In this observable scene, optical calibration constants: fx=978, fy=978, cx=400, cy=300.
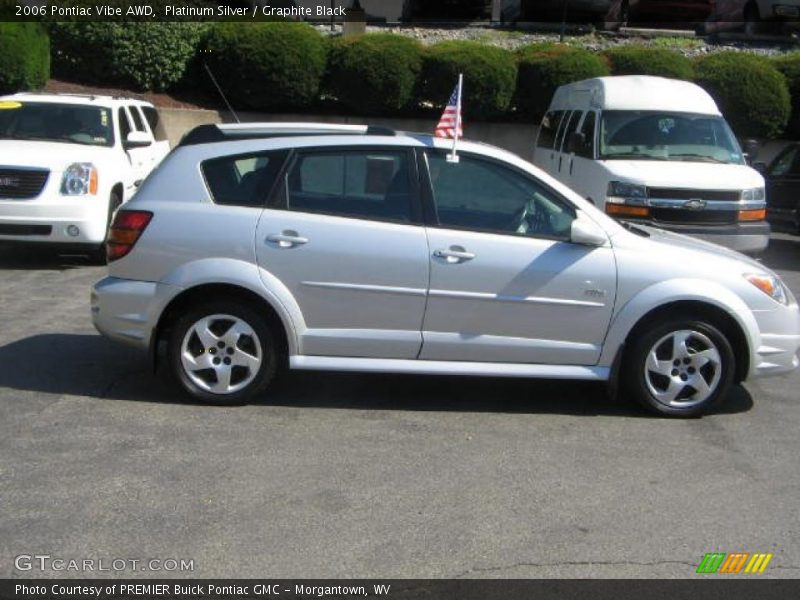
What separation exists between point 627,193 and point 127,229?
635 centimetres

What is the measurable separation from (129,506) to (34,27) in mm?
14909

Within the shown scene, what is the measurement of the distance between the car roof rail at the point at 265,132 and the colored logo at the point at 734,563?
336cm

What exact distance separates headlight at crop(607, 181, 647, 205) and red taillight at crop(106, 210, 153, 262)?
6219mm

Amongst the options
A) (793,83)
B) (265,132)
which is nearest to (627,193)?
(265,132)

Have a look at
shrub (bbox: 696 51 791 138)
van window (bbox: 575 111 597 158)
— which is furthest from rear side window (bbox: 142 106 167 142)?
shrub (bbox: 696 51 791 138)

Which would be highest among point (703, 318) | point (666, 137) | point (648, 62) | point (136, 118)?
point (648, 62)

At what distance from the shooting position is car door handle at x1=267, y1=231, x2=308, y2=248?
5.94 m

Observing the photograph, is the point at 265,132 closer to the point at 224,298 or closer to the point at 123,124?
the point at 224,298

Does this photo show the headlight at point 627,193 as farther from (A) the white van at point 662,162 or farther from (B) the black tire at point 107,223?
(B) the black tire at point 107,223

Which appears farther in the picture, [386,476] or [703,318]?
[703,318]

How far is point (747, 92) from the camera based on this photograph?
1811cm

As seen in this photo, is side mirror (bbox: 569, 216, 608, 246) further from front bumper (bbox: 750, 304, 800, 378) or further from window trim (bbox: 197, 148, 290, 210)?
window trim (bbox: 197, 148, 290, 210)

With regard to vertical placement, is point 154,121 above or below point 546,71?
below

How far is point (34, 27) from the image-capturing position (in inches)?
682
